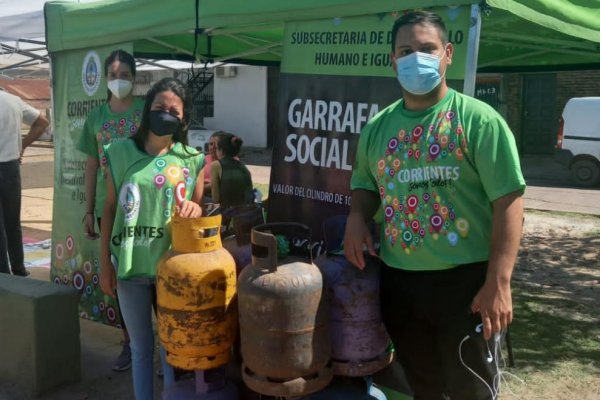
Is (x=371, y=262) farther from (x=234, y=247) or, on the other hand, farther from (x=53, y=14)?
(x=53, y=14)

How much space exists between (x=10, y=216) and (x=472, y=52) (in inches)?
194

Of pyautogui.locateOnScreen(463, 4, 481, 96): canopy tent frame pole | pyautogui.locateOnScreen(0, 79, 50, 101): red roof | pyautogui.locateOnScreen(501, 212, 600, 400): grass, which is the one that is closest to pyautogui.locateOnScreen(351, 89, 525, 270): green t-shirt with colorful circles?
pyautogui.locateOnScreen(463, 4, 481, 96): canopy tent frame pole

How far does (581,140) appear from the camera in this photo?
522 inches

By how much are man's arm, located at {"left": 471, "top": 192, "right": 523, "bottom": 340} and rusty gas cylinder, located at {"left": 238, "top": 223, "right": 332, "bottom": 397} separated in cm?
71

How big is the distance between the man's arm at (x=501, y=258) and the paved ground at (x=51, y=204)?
2.66m

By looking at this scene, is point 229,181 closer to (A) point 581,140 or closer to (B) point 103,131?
(B) point 103,131

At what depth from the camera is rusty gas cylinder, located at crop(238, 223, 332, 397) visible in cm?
258

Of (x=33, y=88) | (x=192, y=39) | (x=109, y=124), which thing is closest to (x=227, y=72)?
(x=33, y=88)

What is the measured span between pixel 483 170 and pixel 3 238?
16.9ft

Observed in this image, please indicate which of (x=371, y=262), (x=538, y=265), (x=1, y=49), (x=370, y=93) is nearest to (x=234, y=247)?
(x=371, y=262)

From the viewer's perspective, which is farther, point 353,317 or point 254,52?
point 254,52

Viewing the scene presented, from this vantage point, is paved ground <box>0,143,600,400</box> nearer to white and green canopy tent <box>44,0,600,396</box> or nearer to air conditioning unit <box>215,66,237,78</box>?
white and green canopy tent <box>44,0,600,396</box>

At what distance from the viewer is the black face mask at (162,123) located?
3.06 metres

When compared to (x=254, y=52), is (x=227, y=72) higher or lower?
higher
